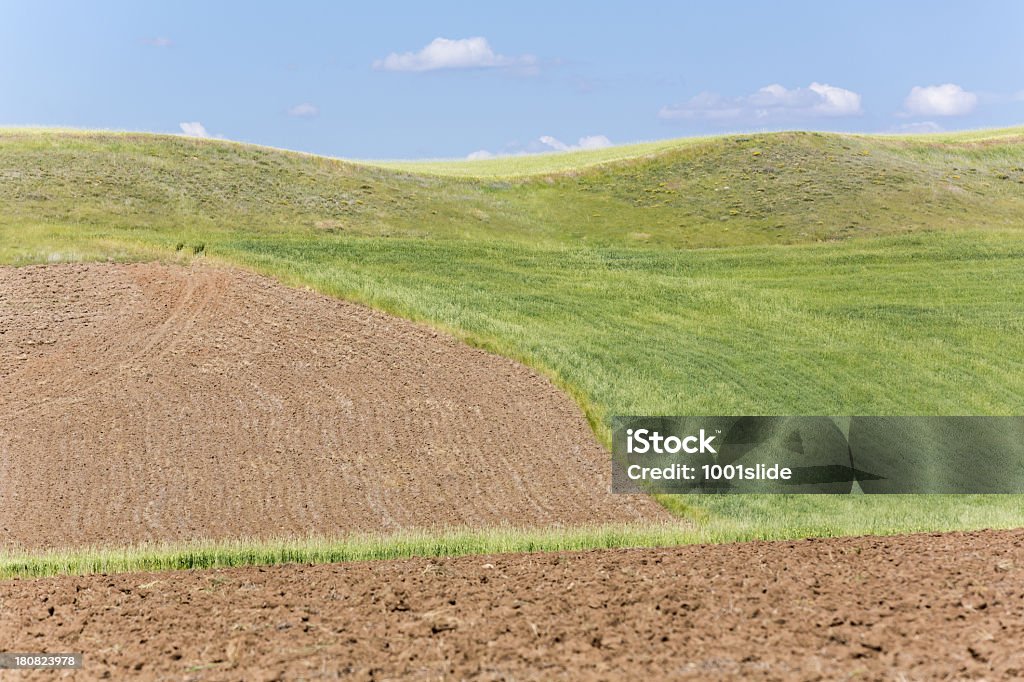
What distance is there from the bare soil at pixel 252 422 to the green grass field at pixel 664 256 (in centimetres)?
142

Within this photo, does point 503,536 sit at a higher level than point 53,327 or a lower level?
lower

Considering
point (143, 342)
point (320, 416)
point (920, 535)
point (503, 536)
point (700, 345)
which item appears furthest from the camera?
point (700, 345)

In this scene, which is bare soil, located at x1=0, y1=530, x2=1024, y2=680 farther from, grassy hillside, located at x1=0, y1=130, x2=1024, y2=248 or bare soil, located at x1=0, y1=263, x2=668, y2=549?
grassy hillside, located at x1=0, y1=130, x2=1024, y2=248

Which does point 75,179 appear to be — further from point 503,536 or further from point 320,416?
point 503,536

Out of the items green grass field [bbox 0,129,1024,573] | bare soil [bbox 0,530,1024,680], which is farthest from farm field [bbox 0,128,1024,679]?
green grass field [bbox 0,129,1024,573]

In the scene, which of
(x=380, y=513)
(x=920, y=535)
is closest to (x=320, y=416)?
(x=380, y=513)

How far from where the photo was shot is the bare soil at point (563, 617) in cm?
789

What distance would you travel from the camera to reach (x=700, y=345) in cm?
2650

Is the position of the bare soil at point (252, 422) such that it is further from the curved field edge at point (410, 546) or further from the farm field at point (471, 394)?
the curved field edge at point (410, 546)

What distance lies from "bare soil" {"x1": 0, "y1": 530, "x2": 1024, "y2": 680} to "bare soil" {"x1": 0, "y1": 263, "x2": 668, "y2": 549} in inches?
269

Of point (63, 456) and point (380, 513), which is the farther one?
point (63, 456)

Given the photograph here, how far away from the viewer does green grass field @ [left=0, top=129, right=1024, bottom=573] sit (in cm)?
2362

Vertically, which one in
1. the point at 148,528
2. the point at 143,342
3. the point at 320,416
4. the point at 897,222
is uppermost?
the point at 897,222

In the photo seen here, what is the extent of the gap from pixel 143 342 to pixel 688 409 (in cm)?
1234
